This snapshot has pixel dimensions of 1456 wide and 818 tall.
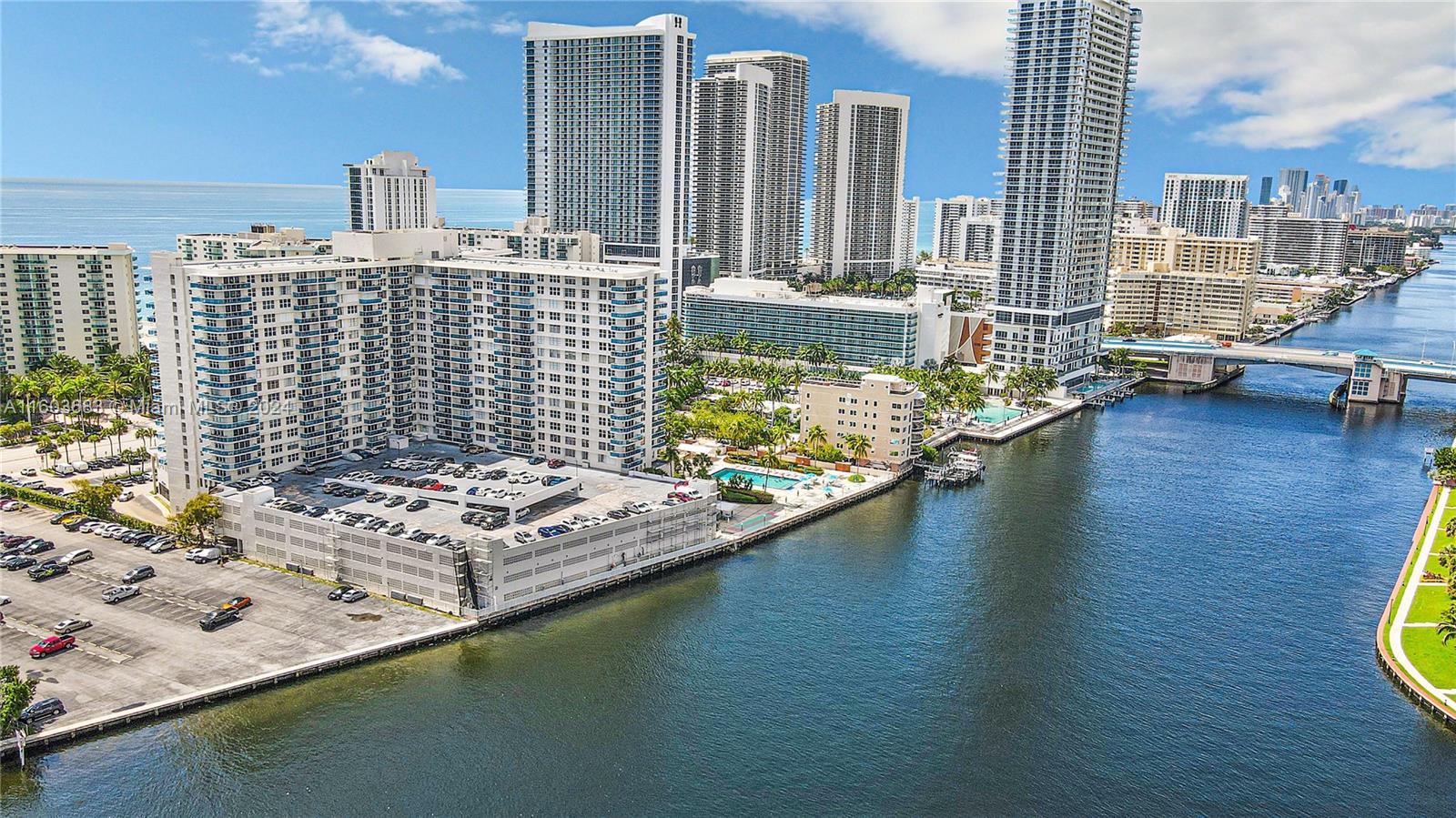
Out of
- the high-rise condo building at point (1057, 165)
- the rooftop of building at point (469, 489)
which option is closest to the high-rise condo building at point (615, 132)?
the high-rise condo building at point (1057, 165)

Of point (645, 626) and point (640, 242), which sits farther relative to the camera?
Result: point (640, 242)

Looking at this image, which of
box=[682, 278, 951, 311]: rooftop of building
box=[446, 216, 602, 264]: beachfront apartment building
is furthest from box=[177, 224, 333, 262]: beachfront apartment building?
box=[682, 278, 951, 311]: rooftop of building

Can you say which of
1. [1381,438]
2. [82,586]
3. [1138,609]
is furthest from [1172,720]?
[1381,438]

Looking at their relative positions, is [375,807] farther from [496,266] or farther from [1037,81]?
[1037,81]

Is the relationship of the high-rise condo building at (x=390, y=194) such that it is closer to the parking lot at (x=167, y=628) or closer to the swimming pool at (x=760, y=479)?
the swimming pool at (x=760, y=479)

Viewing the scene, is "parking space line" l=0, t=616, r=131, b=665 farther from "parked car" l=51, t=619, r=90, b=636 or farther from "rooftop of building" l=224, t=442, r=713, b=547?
"rooftop of building" l=224, t=442, r=713, b=547
